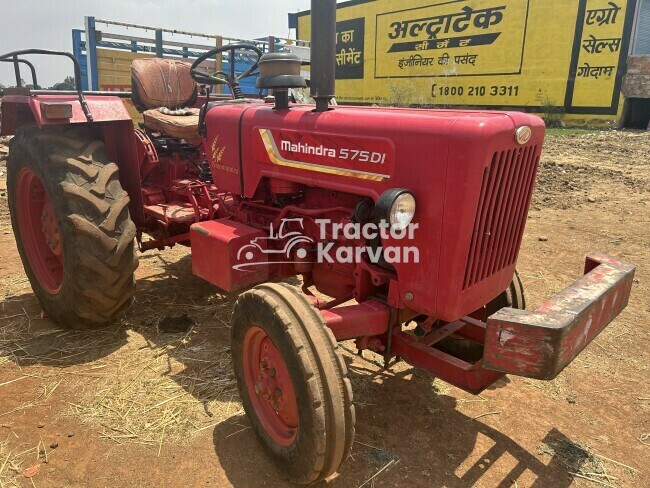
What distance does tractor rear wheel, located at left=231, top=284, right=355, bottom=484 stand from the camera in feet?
6.64

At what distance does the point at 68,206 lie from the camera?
3.13 metres

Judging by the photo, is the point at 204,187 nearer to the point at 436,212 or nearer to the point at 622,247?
the point at 436,212

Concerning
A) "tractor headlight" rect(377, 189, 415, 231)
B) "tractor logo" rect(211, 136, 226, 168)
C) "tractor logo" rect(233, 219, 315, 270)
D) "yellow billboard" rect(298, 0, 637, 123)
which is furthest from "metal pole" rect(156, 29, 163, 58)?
"yellow billboard" rect(298, 0, 637, 123)

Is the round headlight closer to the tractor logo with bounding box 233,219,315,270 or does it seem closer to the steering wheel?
the tractor logo with bounding box 233,219,315,270

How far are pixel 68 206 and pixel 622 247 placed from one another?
5511mm

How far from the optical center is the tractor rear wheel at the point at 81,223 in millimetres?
3133

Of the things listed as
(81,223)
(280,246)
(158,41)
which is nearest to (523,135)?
(280,246)

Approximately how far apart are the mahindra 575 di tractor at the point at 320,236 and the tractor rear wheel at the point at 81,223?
12 mm

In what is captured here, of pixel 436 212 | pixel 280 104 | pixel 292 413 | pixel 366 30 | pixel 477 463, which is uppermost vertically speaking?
pixel 366 30

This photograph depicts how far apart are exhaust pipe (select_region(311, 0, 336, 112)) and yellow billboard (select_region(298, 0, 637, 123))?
16365mm

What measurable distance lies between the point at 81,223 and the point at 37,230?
3.58 feet

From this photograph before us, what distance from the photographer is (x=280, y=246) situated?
10.4 feet

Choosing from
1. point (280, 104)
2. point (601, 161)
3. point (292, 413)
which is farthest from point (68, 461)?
point (601, 161)

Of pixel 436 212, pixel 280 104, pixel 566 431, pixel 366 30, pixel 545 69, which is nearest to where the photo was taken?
pixel 436 212
